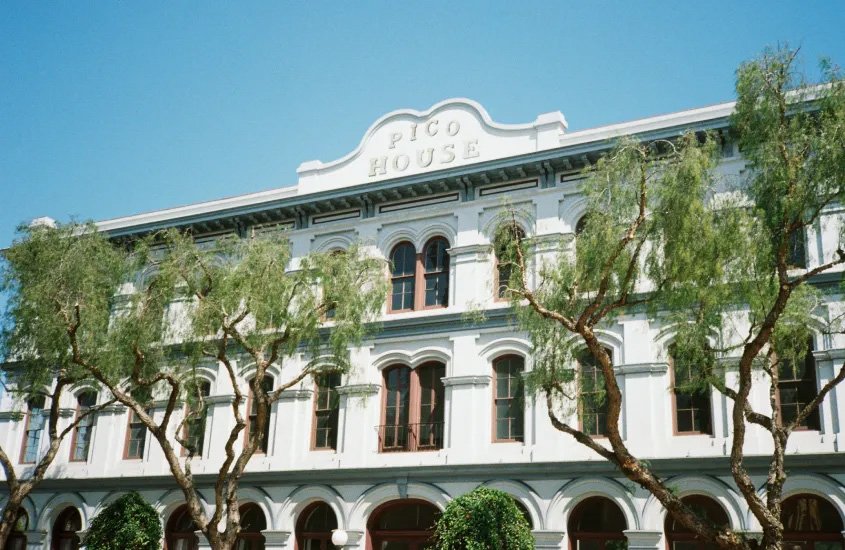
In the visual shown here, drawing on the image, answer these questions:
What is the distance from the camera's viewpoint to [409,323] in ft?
74.5

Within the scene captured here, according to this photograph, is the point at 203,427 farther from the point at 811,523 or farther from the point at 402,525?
the point at 811,523

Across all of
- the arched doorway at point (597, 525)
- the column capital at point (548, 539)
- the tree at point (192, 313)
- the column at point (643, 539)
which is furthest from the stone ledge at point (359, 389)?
the column at point (643, 539)

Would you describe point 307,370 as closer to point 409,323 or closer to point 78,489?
Answer: point 409,323

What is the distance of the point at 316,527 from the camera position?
22.7 meters

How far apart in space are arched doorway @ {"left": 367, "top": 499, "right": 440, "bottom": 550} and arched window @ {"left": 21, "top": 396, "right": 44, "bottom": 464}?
38.6 ft

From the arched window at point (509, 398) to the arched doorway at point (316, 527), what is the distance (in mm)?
4716

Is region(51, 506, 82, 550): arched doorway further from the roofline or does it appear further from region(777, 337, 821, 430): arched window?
region(777, 337, 821, 430): arched window

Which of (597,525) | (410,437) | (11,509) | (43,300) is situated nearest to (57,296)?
(43,300)

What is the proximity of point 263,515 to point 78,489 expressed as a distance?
600 cm

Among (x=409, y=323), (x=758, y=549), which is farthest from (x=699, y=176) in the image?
(x=409, y=323)

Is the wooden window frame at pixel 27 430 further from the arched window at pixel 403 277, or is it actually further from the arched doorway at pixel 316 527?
the arched window at pixel 403 277

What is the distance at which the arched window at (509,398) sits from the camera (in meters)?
21.1

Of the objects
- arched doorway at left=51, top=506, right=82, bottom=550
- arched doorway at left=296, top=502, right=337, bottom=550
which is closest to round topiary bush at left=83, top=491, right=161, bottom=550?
arched doorway at left=296, top=502, right=337, bottom=550

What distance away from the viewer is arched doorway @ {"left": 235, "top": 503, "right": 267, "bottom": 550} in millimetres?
23234
